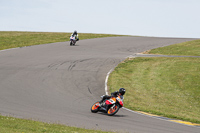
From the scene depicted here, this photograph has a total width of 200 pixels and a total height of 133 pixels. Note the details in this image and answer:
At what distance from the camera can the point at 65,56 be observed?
112ft

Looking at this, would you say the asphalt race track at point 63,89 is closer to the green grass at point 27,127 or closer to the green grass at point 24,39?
the green grass at point 27,127

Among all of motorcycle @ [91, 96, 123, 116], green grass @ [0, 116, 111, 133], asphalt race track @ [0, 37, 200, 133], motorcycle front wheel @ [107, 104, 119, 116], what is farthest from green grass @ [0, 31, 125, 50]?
green grass @ [0, 116, 111, 133]

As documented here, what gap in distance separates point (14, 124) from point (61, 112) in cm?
428

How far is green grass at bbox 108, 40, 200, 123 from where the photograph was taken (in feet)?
61.7

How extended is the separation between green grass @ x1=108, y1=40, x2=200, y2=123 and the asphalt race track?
1.67 metres

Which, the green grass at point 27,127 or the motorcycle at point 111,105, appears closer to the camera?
the green grass at point 27,127

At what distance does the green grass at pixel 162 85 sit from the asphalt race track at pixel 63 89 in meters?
1.67

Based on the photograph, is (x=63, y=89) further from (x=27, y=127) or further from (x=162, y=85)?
(x=27, y=127)

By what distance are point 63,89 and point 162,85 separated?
27.1 ft

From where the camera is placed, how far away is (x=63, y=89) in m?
21.0

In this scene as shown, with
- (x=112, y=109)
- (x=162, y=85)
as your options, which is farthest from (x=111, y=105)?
(x=162, y=85)

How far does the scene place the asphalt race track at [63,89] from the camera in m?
13.1

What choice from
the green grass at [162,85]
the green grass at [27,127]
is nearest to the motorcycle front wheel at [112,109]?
the green grass at [162,85]

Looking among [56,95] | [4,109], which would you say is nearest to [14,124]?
[4,109]
